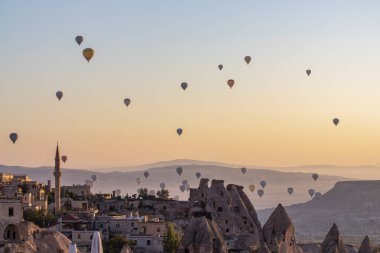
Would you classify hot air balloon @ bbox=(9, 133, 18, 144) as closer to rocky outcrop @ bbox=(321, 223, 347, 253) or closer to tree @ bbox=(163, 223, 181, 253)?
tree @ bbox=(163, 223, 181, 253)

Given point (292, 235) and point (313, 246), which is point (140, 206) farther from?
point (292, 235)

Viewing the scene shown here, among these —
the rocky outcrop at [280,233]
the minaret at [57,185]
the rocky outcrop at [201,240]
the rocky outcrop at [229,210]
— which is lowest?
the rocky outcrop at [201,240]

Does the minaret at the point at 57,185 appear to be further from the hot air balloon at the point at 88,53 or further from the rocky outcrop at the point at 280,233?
the rocky outcrop at the point at 280,233

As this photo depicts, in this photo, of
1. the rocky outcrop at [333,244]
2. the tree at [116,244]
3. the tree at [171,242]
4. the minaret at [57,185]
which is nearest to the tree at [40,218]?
the minaret at [57,185]

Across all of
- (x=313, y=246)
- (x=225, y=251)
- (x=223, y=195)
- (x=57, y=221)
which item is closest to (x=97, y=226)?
(x=57, y=221)

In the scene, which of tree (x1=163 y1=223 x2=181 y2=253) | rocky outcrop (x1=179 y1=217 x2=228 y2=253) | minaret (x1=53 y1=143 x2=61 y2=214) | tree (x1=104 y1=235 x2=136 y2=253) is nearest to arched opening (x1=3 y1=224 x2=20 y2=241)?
tree (x1=104 y1=235 x2=136 y2=253)

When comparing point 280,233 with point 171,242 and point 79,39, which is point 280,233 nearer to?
point 171,242
